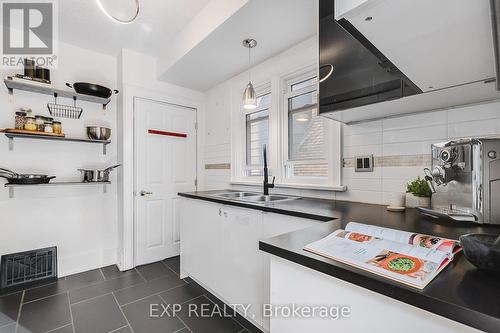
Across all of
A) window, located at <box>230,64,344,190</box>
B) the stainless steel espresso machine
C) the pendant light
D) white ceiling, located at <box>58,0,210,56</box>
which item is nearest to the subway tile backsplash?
window, located at <box>230,64,344,190</box>

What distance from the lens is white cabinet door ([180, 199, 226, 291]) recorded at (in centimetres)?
204

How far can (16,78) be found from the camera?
224 cm

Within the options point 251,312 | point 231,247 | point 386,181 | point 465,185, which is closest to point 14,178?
point 231,247

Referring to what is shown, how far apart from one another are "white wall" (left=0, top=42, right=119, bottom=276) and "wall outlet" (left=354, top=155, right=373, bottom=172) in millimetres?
2831

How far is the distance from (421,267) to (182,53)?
265cm

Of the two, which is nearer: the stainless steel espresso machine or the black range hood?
the stainless steel espresso machine

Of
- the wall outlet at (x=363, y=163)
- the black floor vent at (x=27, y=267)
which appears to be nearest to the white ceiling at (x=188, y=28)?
the wall outlet at (x=363, y=163)

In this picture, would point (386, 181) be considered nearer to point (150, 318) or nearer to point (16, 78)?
point (150, 318)

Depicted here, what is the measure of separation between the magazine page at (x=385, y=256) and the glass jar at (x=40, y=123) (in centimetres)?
290

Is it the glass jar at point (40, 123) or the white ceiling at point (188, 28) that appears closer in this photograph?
the white ceiling at point (188, 28)

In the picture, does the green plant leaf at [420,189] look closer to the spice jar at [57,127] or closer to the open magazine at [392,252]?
the open magazine at [392,252]

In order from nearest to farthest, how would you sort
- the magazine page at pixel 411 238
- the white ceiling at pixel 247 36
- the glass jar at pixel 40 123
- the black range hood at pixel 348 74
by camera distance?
the magazine page at pixel 411 238, the black range hood at pixel 348 74, the white ceiling at pixel 247 36, the glass jar at pixel 40 123

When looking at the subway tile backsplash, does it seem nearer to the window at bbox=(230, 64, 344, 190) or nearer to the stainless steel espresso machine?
the window at bbox=(230, 64, 344, 190)

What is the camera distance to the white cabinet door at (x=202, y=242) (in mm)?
2041
